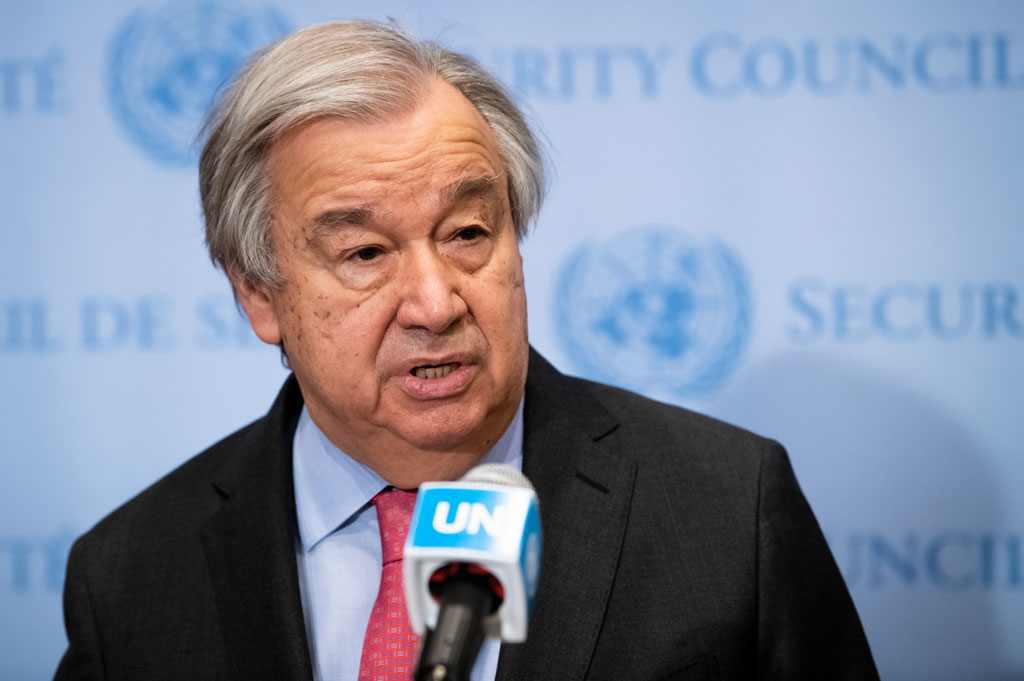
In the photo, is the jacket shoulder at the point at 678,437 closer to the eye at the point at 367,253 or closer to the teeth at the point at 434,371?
the teeth at the point at 434,371

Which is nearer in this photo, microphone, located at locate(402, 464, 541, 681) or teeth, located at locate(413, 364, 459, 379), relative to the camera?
microphone, located at locate(402, 464, 541, 681)

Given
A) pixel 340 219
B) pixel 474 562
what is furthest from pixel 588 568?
pixel 474 562

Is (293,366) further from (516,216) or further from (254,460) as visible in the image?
(516,216)

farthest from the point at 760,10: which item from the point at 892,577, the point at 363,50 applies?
the point at 892,577

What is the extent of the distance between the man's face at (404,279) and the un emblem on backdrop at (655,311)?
2.78 ft

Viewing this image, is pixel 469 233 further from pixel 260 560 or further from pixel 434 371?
pixel 260 560

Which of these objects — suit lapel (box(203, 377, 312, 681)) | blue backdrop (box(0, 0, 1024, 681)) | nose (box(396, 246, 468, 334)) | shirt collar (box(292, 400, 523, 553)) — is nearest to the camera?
nose (box(396, 246, 468, 334))

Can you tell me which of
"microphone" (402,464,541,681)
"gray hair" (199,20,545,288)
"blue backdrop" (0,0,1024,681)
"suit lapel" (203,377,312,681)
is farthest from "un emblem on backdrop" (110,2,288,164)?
"microphone" (402,464,541,681)

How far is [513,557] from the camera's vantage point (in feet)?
2.98

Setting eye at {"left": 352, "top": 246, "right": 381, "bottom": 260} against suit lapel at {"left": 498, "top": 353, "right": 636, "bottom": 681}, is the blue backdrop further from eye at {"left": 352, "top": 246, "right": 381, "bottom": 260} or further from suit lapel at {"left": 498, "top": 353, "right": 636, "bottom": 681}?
eye at {"left": 352, "top": 246, "right": 381, "bottom": 260}

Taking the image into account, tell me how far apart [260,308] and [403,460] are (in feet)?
1.39

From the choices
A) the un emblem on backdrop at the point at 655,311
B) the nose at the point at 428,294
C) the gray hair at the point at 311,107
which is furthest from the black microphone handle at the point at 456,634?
the un emblem on backdrop at the point at 655,311

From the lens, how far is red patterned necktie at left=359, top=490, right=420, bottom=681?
1667 millimetres

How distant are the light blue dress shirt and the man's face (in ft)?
0.41
